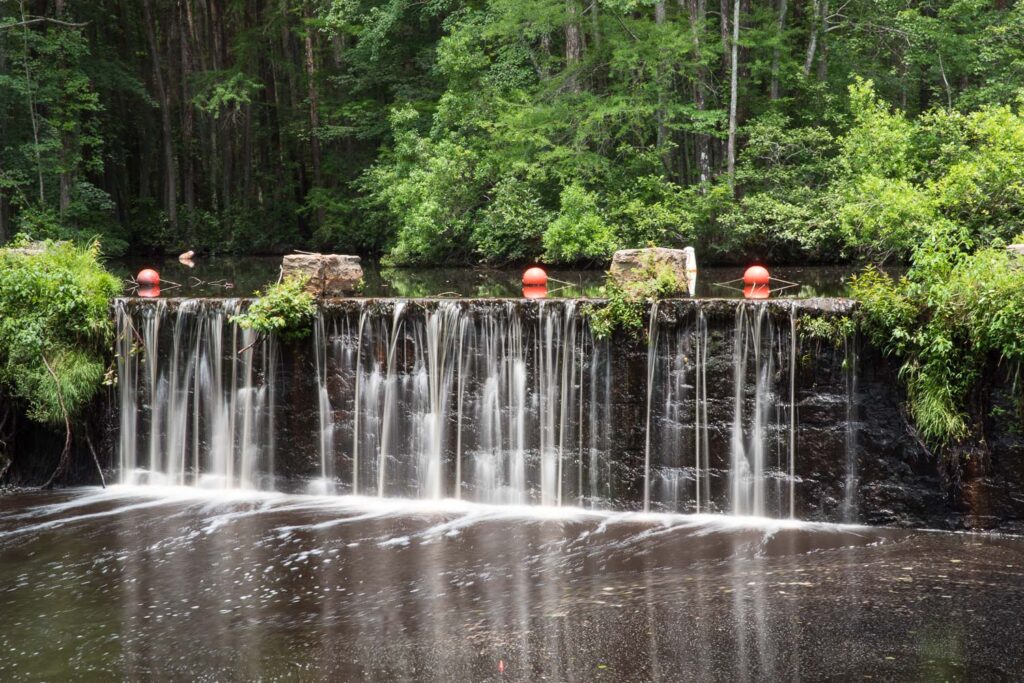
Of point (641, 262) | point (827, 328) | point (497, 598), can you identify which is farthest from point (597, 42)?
point (497, 598)

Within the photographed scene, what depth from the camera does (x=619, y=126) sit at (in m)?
21.5

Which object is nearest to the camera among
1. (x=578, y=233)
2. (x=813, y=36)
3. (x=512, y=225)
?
(x=578, y=233)

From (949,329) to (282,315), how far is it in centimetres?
766

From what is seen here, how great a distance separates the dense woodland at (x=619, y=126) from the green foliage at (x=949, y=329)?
567 cm

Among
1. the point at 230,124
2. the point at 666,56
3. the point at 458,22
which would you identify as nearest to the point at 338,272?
the point at 666,56

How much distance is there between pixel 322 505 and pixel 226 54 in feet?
101

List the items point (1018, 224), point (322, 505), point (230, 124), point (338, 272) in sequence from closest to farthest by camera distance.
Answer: point (322, 505) → point (338, 272) → point (1018, 224) → point (230, 124)

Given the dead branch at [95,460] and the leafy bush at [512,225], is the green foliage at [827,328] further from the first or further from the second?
the leafy bush at [512,225]

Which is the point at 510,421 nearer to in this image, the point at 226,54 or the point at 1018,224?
the point at 1018,224

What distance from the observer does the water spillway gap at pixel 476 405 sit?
10.2 meters

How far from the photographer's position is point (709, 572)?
836 centimetres

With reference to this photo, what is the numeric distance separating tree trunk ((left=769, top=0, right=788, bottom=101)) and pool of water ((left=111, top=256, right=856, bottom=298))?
255 inches

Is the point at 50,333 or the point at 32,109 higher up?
the point at 32,109

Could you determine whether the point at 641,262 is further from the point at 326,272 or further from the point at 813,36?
the point at 813,36
